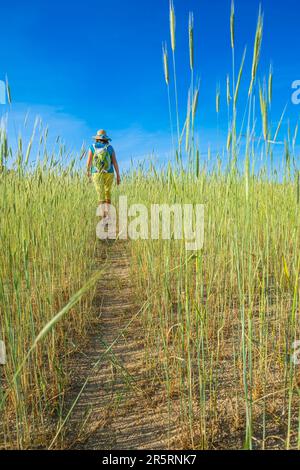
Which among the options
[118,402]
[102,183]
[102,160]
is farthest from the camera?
[102,183]

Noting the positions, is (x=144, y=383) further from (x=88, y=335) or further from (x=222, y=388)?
(x=88, y=335)

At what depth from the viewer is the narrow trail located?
0.93m

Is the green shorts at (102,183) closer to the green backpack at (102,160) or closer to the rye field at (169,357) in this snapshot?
the green backpack at (102,160)

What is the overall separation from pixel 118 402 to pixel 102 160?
2.91 meters

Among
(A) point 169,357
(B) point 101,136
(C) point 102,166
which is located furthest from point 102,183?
(A) point 169,357

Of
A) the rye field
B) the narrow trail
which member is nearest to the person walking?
the rye field

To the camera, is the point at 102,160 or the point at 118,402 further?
the point at 102,160

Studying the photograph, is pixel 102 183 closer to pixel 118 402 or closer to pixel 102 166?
pixel 102 166

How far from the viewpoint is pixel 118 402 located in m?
1.05

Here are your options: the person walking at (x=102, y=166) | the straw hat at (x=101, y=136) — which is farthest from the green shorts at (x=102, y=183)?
the straw hat at (x=101, y=136)

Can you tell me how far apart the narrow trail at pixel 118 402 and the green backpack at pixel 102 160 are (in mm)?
2328

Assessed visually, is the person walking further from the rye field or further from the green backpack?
the rye field
